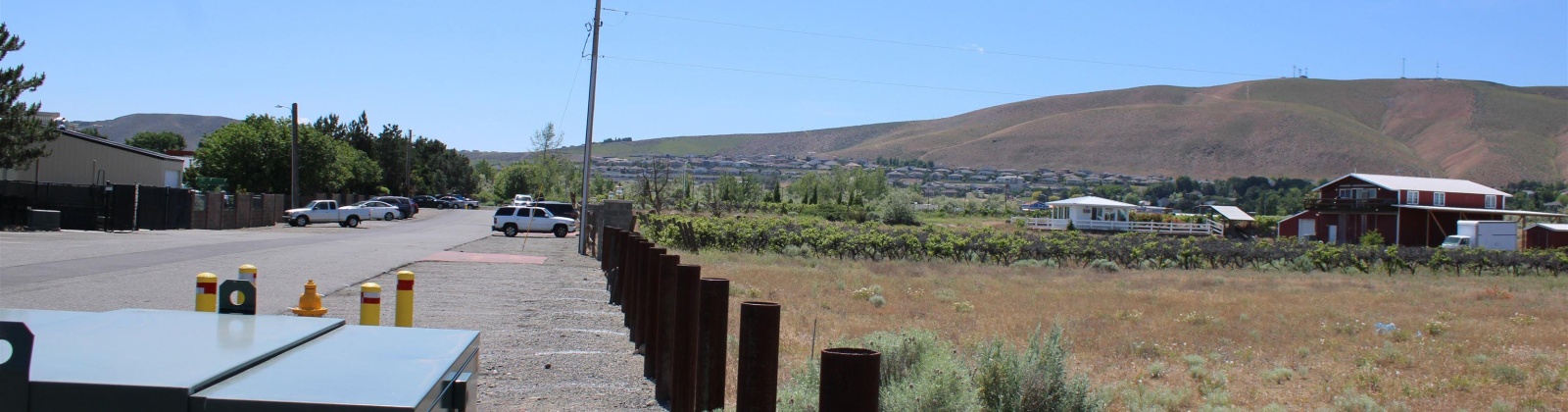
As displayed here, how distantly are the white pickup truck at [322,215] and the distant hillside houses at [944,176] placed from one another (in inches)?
3414

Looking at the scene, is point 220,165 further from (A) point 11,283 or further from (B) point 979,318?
(B) point 979,318

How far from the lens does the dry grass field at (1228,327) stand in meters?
9.65

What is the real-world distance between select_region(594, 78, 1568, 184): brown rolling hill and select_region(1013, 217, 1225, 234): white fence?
7015 cm

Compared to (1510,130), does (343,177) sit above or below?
below

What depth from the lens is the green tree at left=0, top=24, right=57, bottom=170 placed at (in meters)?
30.9

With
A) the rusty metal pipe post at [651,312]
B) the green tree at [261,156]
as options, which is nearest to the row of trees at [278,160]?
the green tree at [261,156]

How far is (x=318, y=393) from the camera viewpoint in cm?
214

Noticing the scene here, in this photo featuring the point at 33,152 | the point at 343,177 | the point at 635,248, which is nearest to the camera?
the point at 635,248

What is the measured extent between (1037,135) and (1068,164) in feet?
52.7

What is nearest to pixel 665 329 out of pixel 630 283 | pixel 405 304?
pixel 405 304

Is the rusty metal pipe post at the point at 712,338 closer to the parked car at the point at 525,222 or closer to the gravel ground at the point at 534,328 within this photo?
the gravel ground at the point at 534,328

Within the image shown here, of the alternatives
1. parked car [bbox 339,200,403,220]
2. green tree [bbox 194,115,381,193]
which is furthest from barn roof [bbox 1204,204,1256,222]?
green tree [bbox 194,115,381,193]

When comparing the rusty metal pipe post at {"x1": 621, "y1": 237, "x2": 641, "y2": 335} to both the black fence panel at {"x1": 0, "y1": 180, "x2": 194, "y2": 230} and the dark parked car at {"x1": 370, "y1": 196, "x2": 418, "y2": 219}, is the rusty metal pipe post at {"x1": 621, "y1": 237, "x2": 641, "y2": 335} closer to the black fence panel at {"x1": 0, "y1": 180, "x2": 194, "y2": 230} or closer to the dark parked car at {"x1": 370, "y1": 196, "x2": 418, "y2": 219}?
the black fence panel at {"x1": 0, "y1": 180, "x2": 194, "y2": 230}

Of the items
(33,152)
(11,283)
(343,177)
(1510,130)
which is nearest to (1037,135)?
(1510,130)
